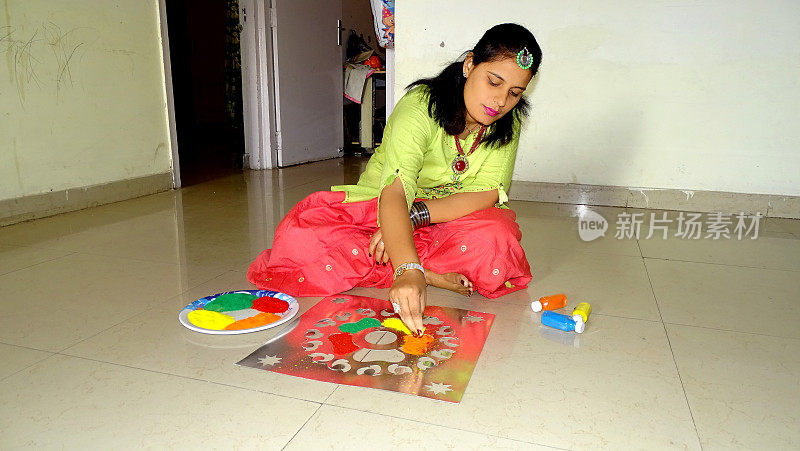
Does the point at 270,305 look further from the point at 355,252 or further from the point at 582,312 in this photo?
the point at 582,312

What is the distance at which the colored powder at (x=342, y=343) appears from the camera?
113cm

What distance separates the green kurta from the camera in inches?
50.8

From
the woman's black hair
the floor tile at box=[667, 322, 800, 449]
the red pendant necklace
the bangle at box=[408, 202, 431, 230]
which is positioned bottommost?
the floor tile at box=[667, 322, 800, 449]

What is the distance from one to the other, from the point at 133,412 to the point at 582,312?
100 centimetres

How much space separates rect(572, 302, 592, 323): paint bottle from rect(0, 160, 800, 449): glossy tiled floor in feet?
0.11

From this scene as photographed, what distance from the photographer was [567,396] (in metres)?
0.99

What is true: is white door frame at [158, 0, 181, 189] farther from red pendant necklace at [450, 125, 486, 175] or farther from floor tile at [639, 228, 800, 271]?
floor tile at [639, 228, 800, 271]

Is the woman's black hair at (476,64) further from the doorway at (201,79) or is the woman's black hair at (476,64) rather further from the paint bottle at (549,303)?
the doorway at (201,79)

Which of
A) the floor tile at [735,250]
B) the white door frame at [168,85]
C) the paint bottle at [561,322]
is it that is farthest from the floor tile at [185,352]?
the white door frame at [168,85]

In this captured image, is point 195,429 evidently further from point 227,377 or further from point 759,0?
point 759,0

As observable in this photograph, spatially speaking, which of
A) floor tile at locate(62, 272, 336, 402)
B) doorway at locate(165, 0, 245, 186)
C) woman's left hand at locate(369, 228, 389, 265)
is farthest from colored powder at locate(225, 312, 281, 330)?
doorway at locate(165, 0, 245, 186)

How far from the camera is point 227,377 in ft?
3.38

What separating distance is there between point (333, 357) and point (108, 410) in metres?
0.41

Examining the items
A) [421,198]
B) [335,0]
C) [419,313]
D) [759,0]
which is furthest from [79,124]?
[759,0]
